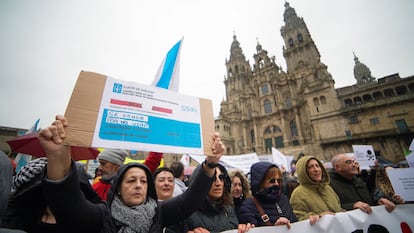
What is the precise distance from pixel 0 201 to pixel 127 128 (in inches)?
36.3

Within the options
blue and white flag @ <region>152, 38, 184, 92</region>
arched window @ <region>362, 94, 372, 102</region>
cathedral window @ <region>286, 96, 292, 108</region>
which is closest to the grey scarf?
blue and white flag @ <region>152, 38, 184, 92</region>

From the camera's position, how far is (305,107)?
29.7 metres

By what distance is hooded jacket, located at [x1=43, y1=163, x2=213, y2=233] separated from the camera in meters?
1.20

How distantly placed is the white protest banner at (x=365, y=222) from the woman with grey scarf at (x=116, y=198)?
1.27 meters

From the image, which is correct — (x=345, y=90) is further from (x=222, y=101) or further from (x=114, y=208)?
(x=114, y=208)

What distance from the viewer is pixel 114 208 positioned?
1584mm

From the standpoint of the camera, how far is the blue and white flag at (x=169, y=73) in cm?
300

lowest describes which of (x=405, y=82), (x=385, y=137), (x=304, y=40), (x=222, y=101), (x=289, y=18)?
(x=385, y=137)

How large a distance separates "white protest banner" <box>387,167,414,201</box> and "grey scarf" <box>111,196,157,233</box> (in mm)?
3731

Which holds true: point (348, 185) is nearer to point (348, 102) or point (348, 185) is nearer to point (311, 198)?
point (311, 198)

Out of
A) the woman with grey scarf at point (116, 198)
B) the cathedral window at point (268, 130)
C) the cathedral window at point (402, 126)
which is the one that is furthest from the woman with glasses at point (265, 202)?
the cathedral window at point (268, 130)

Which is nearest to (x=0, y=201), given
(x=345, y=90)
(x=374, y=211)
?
(x=374, y=211)

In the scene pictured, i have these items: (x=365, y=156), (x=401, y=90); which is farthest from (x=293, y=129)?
(x=365, y=156)

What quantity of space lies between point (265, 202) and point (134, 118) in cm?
224
